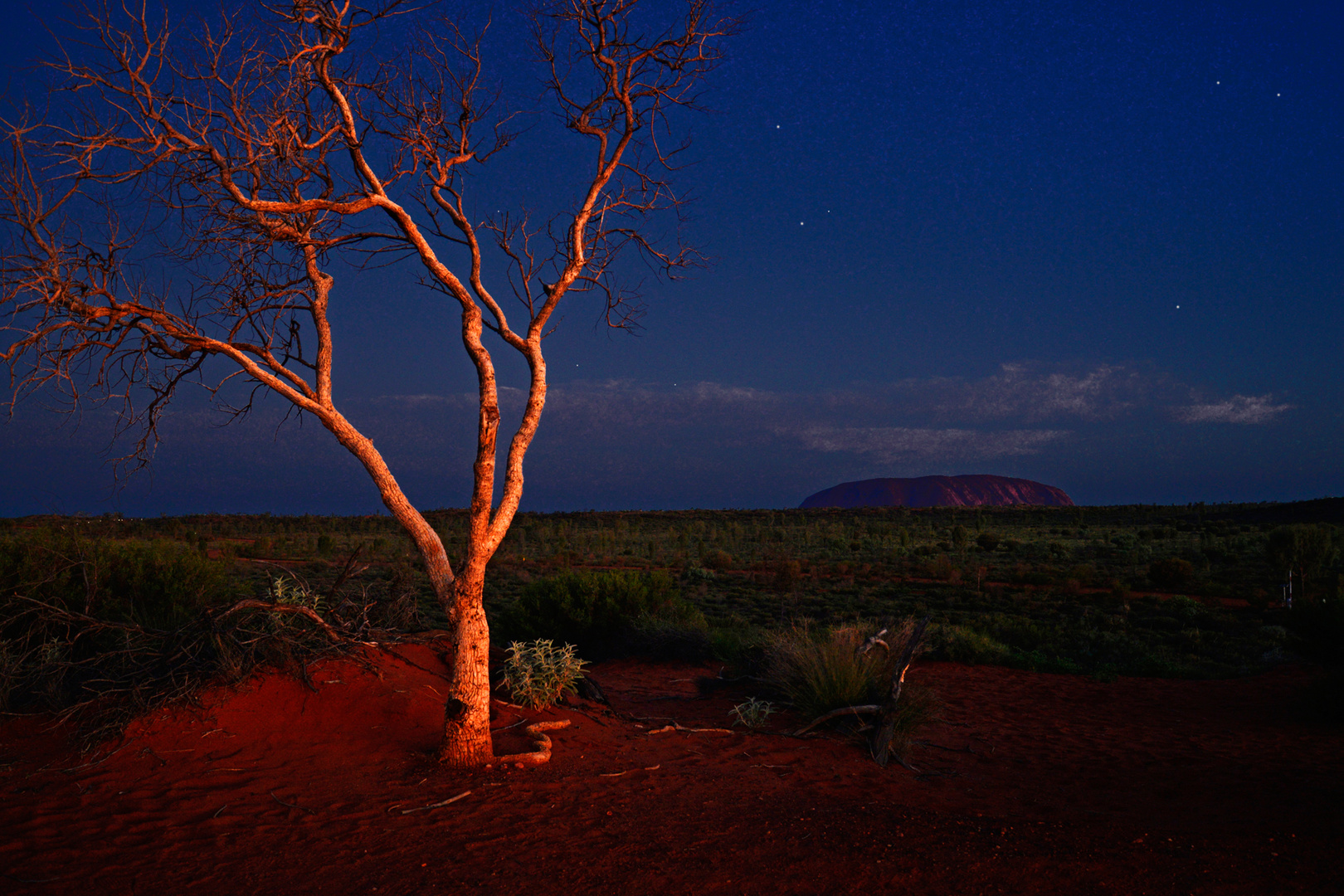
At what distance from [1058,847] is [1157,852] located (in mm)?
549

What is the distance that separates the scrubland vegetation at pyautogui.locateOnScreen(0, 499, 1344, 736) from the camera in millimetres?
7477

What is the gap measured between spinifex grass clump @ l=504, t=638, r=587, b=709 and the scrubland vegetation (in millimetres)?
1431

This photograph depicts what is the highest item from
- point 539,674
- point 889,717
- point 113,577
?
point 113,577

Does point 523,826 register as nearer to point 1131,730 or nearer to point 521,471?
point 521,471

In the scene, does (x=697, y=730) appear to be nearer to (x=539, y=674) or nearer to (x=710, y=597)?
(x=539, y=674)

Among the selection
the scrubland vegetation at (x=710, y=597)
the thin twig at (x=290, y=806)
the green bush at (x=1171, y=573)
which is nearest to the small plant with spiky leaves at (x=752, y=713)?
the scrubland vegetation at (x=710, y=597)

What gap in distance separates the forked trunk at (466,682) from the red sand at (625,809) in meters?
0.22

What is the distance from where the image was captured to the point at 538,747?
694 cm

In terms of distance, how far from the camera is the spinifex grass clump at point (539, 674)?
8204mm

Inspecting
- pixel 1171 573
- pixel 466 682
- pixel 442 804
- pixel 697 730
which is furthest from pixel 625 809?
pixel 1171 573

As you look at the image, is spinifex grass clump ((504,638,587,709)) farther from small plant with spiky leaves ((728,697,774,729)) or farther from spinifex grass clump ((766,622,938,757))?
spinifex grass clump ((766,622,938,757))

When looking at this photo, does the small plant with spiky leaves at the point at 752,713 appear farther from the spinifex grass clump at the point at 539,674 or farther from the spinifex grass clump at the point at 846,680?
the spinifex grass clump at the point at 539,674

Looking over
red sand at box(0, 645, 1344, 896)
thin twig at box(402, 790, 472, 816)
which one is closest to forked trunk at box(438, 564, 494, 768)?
red sand at box(0, 645, 1344, 896)

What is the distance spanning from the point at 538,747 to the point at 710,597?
51.7 ft
